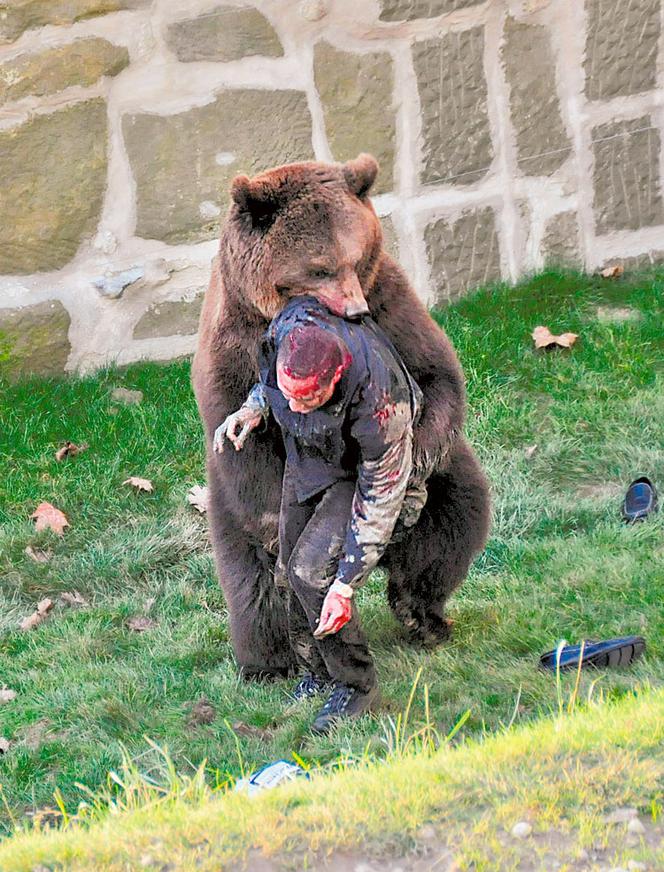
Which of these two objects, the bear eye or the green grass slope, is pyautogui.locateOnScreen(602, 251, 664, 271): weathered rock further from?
the green grass slope

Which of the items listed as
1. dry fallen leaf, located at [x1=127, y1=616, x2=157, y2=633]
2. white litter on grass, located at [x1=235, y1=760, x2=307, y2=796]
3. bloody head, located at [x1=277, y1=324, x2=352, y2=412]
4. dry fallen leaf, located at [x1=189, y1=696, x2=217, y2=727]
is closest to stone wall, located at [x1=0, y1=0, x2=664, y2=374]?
dry fallen leaf, located at [x1=127, y1=616, x2=157, y2=633]

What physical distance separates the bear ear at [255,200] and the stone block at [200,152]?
3.46 meters

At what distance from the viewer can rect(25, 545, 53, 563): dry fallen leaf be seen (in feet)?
20.4

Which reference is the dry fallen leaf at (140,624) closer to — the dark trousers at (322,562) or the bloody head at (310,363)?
the dark trousers at (322,562)

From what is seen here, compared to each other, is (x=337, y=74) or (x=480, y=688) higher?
(x=337, y=74)

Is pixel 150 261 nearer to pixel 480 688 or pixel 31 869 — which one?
pixel 480 688

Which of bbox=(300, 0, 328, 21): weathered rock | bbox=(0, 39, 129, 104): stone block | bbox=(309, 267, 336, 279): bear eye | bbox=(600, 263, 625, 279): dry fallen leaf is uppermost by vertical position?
bbox=(300, 0, 328, 21): weathered rock

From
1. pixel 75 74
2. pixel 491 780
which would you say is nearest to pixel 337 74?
pixel 75 74

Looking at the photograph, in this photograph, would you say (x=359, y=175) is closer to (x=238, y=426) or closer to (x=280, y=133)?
(x=238, y=426)

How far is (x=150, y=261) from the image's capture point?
7227 mm

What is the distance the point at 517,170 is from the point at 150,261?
2.28m

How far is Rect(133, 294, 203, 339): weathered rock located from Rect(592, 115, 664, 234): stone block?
2565 mm

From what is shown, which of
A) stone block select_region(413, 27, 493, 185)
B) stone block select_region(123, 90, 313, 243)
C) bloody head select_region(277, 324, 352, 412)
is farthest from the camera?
stone block select_region(413, 27, 493, 185)

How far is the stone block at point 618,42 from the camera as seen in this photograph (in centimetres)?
743
